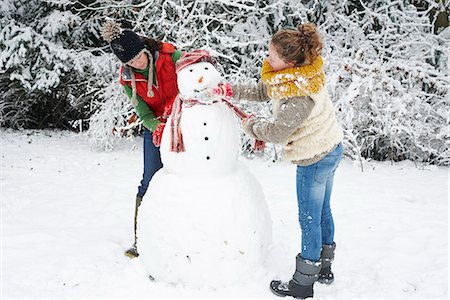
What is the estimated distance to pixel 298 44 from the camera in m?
2.30

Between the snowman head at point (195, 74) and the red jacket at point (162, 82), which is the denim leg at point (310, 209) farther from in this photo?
the red jacket at point (162, 82)

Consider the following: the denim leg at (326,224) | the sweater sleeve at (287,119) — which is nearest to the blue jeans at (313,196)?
the denim leg at (326,224)

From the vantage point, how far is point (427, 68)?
5.84 m

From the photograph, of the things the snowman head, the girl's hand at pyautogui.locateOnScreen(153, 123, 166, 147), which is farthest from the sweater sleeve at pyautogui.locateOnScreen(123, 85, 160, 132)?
the snowman head

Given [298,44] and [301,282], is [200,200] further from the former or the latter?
[298,44]

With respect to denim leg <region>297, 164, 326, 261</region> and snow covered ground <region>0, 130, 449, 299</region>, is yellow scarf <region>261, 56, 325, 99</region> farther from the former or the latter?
snow covered ground <region>0, 130, 449, 299</region>

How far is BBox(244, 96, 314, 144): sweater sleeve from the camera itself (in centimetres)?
233

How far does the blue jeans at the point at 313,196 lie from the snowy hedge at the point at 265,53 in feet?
9.31

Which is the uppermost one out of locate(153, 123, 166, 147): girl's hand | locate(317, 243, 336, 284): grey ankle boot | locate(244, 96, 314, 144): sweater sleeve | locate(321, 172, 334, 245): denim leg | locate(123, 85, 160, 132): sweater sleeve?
locate(244, 96, 314, 144): sweater sleeve

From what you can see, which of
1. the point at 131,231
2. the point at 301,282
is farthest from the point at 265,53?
the point at 301,282

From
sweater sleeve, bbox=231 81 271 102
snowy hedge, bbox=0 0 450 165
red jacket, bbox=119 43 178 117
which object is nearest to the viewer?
sweater sleeve, bbox=231 81 271 102

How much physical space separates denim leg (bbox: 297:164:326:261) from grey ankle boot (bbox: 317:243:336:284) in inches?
7.8

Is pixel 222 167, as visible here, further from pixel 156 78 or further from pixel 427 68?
pixel 427 68

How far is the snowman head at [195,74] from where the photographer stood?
2.61 metres
